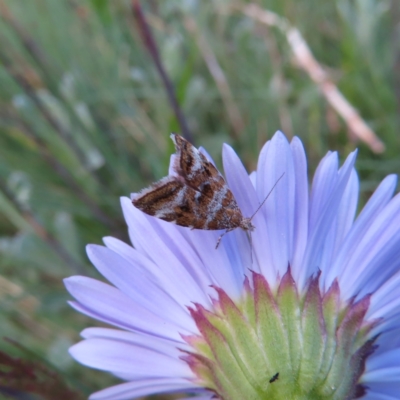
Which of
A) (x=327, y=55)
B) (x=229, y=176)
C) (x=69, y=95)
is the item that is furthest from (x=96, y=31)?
(x=229, y=176)

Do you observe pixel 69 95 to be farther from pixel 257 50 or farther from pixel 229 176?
pixel 229 176

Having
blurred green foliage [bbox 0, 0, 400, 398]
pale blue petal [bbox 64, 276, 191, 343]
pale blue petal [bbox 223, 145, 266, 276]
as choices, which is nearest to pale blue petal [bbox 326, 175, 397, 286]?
pale blue petal [bbox 223, 145, 266, 276]

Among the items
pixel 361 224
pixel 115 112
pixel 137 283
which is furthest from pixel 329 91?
pixel 137 283

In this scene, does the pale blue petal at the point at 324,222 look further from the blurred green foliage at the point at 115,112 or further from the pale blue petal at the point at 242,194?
the blurred green foliage at the point at 115,112

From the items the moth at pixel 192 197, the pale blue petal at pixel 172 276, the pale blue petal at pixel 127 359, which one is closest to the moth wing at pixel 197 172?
the moth at pixel 192 197

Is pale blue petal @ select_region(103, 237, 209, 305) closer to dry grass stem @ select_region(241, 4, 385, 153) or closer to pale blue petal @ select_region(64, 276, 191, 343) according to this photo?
pale blue petal @ select_region(64, 276, 191, 343)
